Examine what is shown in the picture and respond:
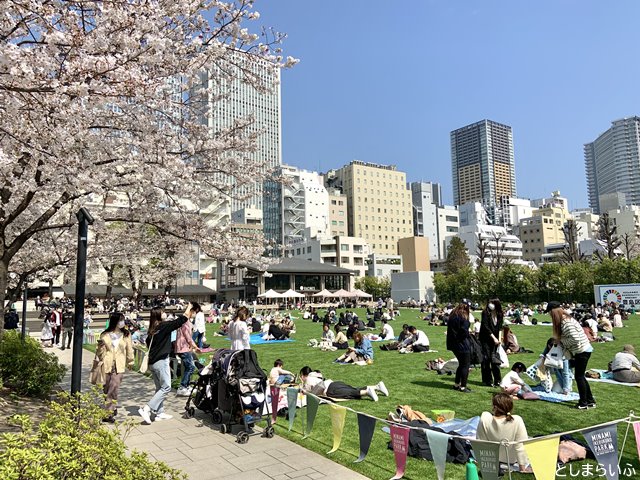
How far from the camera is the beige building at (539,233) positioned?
140 m

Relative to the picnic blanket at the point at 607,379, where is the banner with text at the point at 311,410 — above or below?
above

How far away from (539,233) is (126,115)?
149 metres

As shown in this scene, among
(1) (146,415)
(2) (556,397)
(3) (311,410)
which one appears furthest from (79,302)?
(2) (556,397)

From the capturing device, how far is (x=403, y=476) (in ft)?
18.2

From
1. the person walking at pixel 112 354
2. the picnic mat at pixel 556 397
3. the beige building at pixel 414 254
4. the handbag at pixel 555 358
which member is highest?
the beige building at pixel 414 254

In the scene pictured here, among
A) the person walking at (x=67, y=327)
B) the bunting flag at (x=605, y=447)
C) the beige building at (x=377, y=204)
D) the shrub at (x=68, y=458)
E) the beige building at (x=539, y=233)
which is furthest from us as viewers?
the beige building at (x=377, y=204)

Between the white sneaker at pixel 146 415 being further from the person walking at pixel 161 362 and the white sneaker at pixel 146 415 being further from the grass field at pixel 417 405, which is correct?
the grass field at pixel 417 405

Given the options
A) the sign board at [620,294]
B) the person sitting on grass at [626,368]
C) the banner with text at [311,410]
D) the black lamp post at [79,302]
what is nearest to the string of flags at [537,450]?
the banner with text at [311,410]

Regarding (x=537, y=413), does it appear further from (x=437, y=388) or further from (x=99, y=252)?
(x=99, y=252)

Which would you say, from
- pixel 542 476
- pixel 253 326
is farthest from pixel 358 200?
pixel 542 476

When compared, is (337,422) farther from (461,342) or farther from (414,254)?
(414,254)

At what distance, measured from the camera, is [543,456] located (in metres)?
4.46

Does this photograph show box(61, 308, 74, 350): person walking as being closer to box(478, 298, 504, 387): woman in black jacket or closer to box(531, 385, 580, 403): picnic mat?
box(478, 298, 504, 387): woman in black jacket

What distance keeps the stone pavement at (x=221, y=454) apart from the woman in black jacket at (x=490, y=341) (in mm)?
5766
